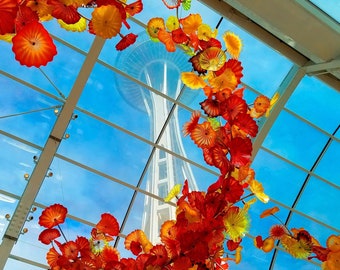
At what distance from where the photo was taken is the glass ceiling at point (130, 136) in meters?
8.20

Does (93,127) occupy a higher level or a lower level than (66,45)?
lower

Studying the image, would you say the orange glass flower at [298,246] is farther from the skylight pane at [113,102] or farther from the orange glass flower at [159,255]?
the skylight pane at [113,102]

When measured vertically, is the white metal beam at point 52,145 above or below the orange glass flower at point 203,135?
below

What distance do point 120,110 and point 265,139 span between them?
3462 mm

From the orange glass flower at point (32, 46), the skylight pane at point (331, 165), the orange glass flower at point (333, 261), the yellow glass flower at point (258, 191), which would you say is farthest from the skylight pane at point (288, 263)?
the orange glass flower at point (32, 46)

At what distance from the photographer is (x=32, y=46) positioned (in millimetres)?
2377

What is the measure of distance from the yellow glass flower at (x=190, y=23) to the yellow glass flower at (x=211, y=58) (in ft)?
0.86

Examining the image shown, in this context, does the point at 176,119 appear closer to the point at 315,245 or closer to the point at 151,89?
the point at 151,89

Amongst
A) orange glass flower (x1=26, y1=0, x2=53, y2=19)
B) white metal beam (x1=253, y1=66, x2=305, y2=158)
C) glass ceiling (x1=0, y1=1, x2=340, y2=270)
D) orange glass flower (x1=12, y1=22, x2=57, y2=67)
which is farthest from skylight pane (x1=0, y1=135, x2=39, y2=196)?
orange glass flower (x1=12, y1=22, x2=57, y2=67)

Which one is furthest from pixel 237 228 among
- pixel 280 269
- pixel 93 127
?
pixel 280 269

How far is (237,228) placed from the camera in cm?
317

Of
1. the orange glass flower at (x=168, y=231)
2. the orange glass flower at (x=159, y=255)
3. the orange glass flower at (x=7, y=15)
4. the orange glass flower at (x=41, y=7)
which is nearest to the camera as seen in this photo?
the orange glass flower at (x=7, y=15)

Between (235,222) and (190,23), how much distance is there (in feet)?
5.30

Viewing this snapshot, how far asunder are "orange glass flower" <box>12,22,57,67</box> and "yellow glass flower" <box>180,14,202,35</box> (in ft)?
4.60
